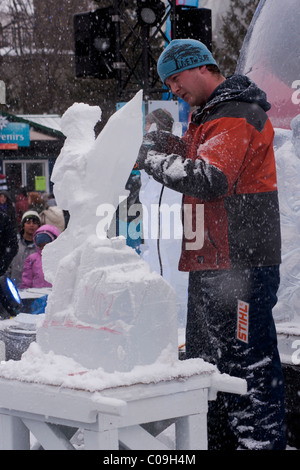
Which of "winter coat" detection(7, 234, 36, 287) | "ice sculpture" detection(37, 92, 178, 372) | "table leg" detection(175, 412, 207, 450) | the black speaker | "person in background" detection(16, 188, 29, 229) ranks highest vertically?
"person in background" detection(16, 188, 29, 229)

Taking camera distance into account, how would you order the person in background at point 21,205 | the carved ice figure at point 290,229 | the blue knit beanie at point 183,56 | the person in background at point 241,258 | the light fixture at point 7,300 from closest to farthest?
the person in background at point 241,258 → the blue knit beanie at point 183,56 → the carved ice figure at point 290,229 → the light fixture at point 7,300 → the person in background at point 21,205

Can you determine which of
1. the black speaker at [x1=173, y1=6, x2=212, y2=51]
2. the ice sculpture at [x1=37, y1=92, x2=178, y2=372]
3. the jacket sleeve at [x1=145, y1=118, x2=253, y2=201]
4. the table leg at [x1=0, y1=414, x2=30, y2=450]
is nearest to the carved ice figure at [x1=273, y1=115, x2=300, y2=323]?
the jacket sleeve at [x1=145, y1=118, x2=253, y2=201]

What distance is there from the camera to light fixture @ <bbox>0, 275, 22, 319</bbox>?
3.50 meters

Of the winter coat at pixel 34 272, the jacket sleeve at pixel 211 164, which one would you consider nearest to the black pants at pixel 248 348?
the jacket sleeve at pixel 211 164

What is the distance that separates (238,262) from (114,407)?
34.0 inches

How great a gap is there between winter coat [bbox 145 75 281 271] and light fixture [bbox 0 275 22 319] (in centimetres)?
146

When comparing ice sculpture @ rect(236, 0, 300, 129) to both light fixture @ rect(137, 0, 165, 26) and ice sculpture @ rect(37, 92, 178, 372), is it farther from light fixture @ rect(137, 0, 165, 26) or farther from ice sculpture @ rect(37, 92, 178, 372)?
light fixture @ rect(137, 0, 165, 26)

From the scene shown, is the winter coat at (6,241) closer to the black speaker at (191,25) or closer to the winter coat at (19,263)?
the winter coat at (19,263)

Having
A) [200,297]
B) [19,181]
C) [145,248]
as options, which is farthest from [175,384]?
[19,181]

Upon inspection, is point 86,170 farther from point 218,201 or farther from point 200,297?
point 200,297

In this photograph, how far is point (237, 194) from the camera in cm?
226

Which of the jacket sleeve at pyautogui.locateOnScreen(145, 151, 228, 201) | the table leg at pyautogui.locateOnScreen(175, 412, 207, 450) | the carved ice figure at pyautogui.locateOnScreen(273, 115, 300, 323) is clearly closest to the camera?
the table leg at pyautogui.locateOnScreen(175, 412, 207, 450)

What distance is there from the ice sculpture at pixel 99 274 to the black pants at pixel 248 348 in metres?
0.41

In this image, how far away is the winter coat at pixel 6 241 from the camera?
5723 mm
